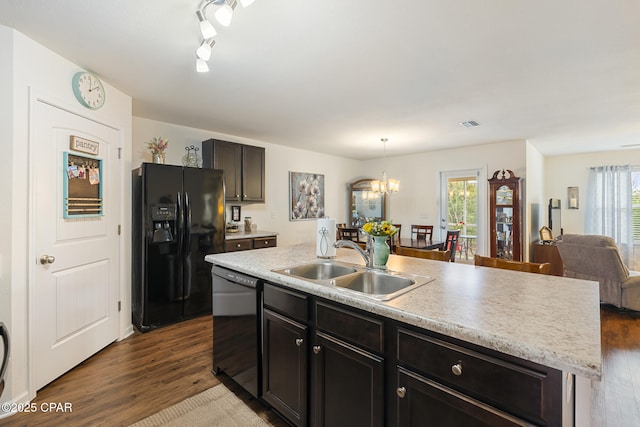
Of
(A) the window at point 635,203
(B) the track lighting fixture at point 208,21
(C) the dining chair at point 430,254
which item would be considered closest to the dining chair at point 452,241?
(C) the dining chair at point 430,254

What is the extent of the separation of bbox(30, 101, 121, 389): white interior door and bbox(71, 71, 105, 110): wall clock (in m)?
0.15

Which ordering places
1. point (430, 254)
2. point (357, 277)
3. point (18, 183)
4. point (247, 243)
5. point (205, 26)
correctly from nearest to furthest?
point (205, 26) < point (357, 277) < point (18, 183) < point (430, 254) < point (247, 243)

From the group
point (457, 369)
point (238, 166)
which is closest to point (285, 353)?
point (457, 369)

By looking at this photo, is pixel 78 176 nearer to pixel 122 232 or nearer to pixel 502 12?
pixel 122 232

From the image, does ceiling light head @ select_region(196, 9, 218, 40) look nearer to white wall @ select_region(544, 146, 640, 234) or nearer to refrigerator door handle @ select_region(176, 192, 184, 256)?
refrigerator door handle @ select_region(176, 192, 184, 256)

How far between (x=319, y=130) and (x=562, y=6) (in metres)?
3.01

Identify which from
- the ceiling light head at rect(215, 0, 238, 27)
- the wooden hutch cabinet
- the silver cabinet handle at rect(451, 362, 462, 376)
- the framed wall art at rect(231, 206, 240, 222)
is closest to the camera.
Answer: the silver cabinet handle at rect(451, 362, 462, 376)

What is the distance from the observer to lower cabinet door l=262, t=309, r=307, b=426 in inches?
62.7

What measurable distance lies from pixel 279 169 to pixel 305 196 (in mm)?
791

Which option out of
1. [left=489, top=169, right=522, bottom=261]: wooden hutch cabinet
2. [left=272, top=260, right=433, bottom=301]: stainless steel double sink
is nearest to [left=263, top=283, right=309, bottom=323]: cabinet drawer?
[left=272, top=260, right=433, bottom=301]: stainless steel double sink

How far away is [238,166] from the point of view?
4312mm

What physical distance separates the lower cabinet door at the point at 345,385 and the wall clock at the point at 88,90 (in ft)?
8.71

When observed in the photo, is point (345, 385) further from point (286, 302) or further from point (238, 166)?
point (238, 166)

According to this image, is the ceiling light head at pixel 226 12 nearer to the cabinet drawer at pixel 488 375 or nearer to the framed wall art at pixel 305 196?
the cabinet drawer at pixel 488 375
